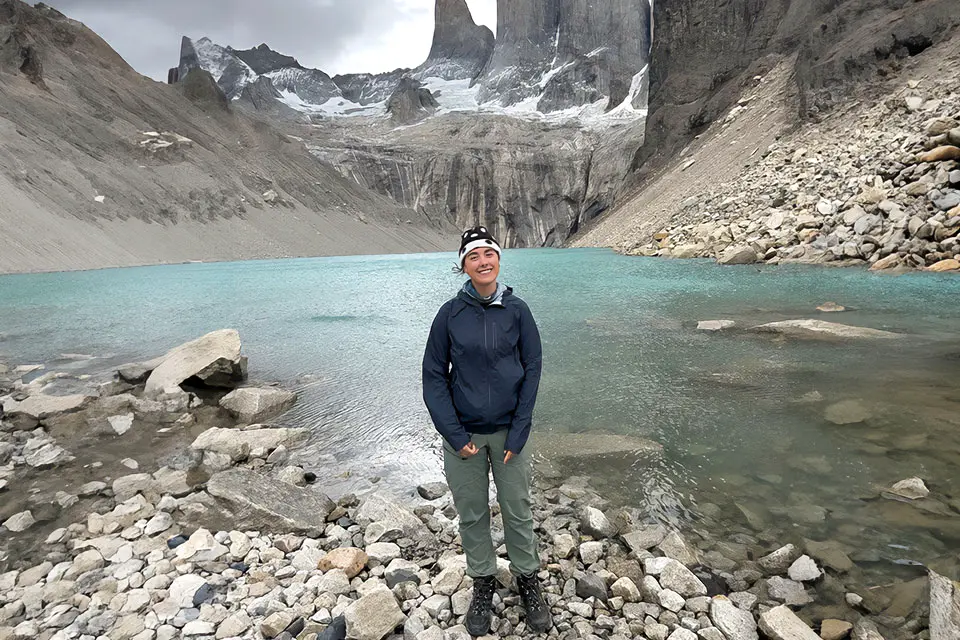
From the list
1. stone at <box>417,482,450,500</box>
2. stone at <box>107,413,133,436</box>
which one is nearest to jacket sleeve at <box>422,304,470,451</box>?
stone at <box>417,482,450,500</box>

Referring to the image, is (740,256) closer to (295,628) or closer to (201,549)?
(201,549)

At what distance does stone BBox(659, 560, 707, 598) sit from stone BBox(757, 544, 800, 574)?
0.54 meters

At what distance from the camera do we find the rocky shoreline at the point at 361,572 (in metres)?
2.94

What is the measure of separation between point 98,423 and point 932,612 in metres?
8.38

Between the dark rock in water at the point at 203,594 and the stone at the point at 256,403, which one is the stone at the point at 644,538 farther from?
the stone at the point at 256,403

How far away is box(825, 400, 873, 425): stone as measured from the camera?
5.84 meters

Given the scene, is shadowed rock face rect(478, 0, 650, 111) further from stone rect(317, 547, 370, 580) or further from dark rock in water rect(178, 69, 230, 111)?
stone rect(317, 547, 370, 580)

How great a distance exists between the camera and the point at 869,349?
8.91 m

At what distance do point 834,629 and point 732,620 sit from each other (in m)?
0.53

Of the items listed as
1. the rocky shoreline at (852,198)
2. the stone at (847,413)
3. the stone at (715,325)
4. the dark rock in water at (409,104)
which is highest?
the dark rock in water at (409,104)

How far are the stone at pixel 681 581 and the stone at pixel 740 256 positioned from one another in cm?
2421

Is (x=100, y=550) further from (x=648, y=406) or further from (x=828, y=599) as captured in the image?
(x=648, y=406)

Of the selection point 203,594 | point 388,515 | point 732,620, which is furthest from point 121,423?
point 732,620

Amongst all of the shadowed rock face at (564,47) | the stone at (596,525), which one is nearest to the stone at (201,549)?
the stone at (596,525)
